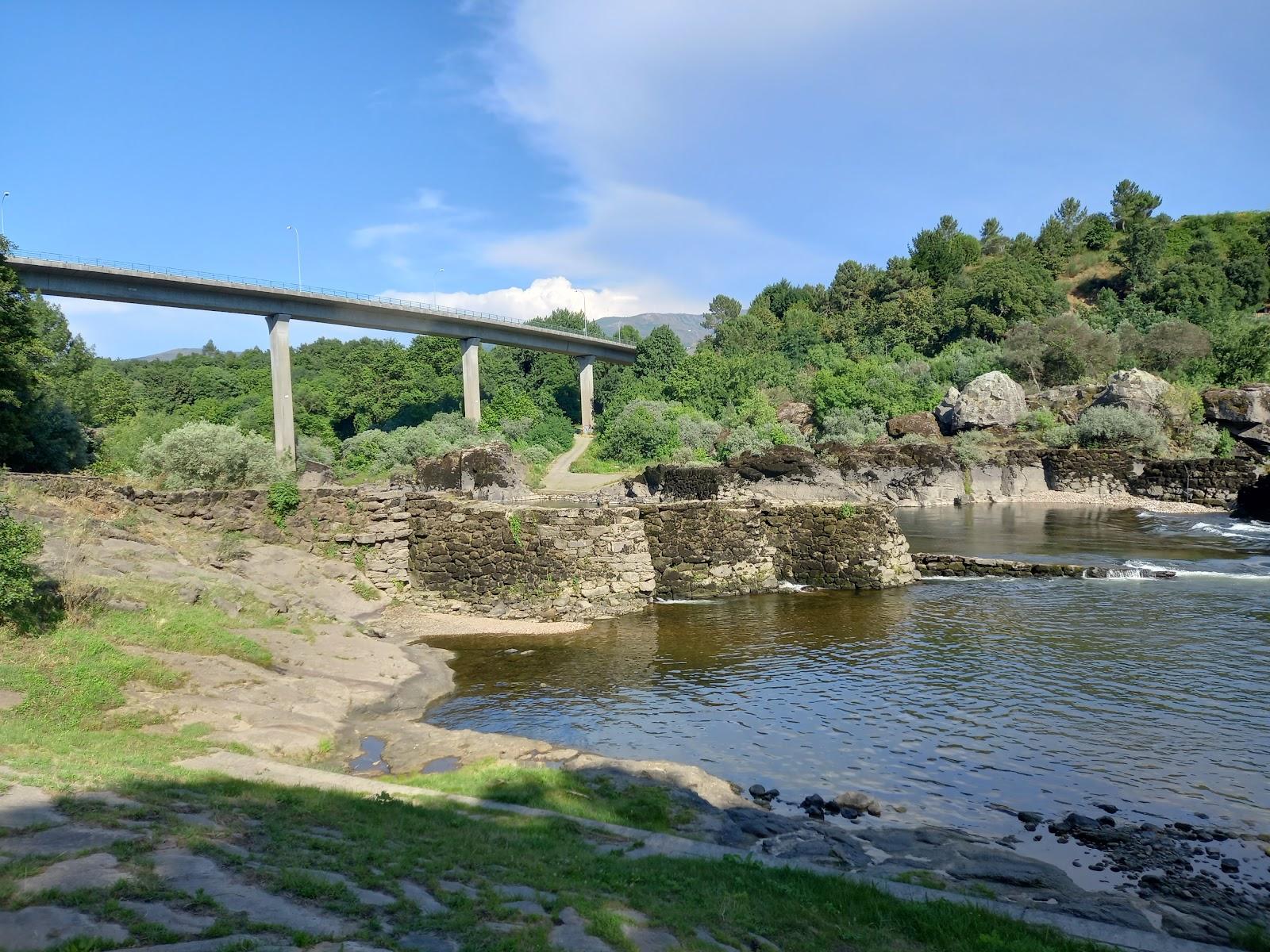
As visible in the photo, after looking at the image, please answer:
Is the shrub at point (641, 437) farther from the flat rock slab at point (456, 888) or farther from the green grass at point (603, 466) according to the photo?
the flat rock slab at point (456, 888)

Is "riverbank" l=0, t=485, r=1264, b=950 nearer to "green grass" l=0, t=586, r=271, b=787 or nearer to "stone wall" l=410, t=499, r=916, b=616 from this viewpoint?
"green grass" l=0, t=586, r=271, b=787

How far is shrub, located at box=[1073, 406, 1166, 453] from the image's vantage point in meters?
45.8

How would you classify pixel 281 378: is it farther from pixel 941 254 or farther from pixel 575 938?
pixel 941 254

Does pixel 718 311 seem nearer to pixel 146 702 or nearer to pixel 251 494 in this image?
pixel 251 494

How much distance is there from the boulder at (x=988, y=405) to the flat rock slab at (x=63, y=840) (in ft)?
176

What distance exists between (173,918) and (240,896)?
50 cm

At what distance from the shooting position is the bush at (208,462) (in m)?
26.3

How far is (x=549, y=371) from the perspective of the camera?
271 ft

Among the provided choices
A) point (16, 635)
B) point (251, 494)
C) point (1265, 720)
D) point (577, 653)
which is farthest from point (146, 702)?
point (1265, 720)

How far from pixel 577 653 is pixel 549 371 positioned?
67.7m

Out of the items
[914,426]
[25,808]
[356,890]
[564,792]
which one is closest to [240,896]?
[356,890]

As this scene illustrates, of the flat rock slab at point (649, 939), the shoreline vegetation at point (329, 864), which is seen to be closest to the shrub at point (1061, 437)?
the shoreline vegetation at point (329, 864)

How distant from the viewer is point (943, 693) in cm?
1405

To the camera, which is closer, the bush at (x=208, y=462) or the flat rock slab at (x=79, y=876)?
the flat rock slab at (x=79, y=876)
